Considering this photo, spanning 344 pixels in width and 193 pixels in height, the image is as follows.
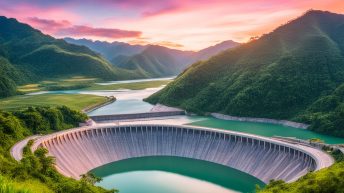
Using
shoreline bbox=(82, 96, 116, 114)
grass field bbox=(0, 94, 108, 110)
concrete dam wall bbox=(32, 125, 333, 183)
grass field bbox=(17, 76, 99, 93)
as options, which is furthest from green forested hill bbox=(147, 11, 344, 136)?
grass field bbox=(17, 76, 99, 93)

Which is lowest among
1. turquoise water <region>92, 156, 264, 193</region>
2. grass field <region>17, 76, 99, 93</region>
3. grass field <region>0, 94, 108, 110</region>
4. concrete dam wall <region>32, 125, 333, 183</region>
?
turquoise water <region>92, 156, 264, 193</region>

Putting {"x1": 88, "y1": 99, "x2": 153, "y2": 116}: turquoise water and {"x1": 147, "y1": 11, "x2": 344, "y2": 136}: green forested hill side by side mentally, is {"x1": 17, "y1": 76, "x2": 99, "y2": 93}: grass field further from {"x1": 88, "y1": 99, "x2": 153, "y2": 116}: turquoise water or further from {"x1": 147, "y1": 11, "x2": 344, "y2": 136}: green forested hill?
{"x1": 147, "y1": 11, "x2": 344, "y2": 136}: green forested hill

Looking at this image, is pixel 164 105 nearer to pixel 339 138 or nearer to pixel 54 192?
pixel 339 138

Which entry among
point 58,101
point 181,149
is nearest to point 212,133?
point 181,149

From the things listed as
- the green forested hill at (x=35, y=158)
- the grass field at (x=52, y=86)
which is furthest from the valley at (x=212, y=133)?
the grass field at (x=52, y=86)

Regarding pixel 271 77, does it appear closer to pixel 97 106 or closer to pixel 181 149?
pixel 181 149
